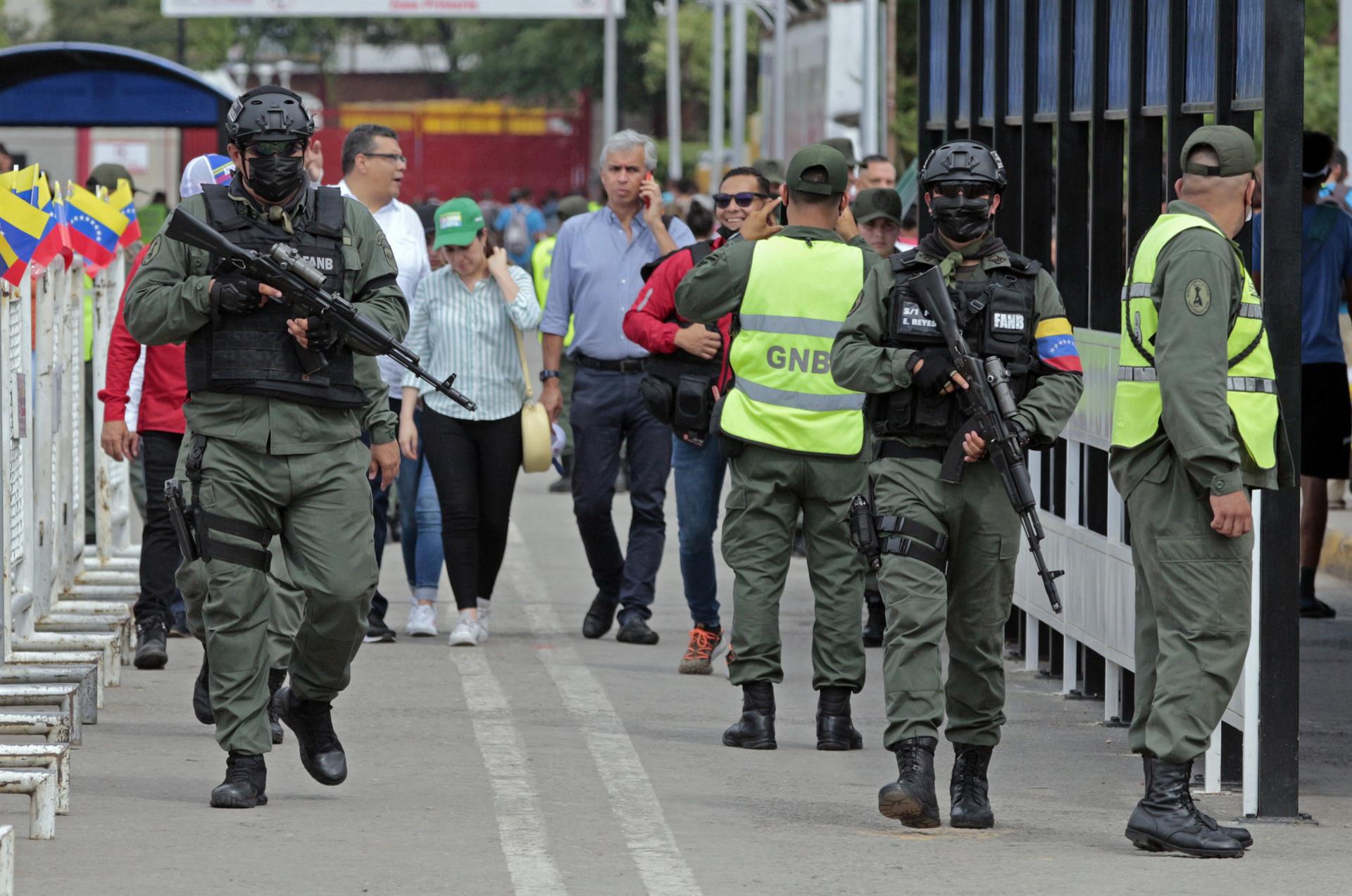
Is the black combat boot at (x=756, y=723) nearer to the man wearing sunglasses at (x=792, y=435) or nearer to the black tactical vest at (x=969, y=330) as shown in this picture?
the man wearing sunglasses at (x=792, y=435)

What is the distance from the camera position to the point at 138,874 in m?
5.96

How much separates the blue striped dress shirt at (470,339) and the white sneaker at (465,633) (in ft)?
2.87

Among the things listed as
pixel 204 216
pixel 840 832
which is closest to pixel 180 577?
pixel 204 216

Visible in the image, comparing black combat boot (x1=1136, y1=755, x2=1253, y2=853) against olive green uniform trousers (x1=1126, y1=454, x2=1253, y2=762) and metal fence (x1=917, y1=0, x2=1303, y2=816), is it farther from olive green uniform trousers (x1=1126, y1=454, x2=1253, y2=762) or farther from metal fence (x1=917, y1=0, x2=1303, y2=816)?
metal fence (x1=917, y1=0, x2=1303, y2=816)

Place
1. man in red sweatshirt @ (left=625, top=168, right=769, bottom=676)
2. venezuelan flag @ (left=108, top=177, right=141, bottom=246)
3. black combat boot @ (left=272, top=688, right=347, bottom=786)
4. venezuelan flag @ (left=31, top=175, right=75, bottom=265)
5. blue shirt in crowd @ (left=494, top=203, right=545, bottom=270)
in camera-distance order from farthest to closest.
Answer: blue shirt in crowd @ (left=494, top=203, right=545, bottom=270) → venezuelan flag @ (left=108, top=177, right=141, bottom=246) → man in red sweatshirt @ (left=625, top=168, right=769, bottom=676) → venezuelan flag @ (left=31, top=175, right=75, bottom=265) → black combat boot @ (left=272, top=688, right=347, bottom=786)

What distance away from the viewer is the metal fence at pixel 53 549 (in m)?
7.27

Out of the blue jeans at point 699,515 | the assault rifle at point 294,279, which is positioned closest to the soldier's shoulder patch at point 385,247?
the assault rifle at point 294,279

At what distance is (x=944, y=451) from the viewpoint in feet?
21.9

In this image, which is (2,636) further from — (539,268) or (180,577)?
(539,268)

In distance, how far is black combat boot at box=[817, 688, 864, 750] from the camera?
26.2 feet

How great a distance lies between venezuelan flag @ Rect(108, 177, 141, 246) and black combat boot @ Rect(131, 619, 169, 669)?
2325 millimetres

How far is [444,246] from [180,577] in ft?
10.4

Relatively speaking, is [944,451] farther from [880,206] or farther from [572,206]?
[572,206]

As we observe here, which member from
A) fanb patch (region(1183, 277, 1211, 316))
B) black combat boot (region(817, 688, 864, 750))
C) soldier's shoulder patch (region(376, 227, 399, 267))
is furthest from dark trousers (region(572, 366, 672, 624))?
fanb patch (region(1183, 277, 1211, 316))
